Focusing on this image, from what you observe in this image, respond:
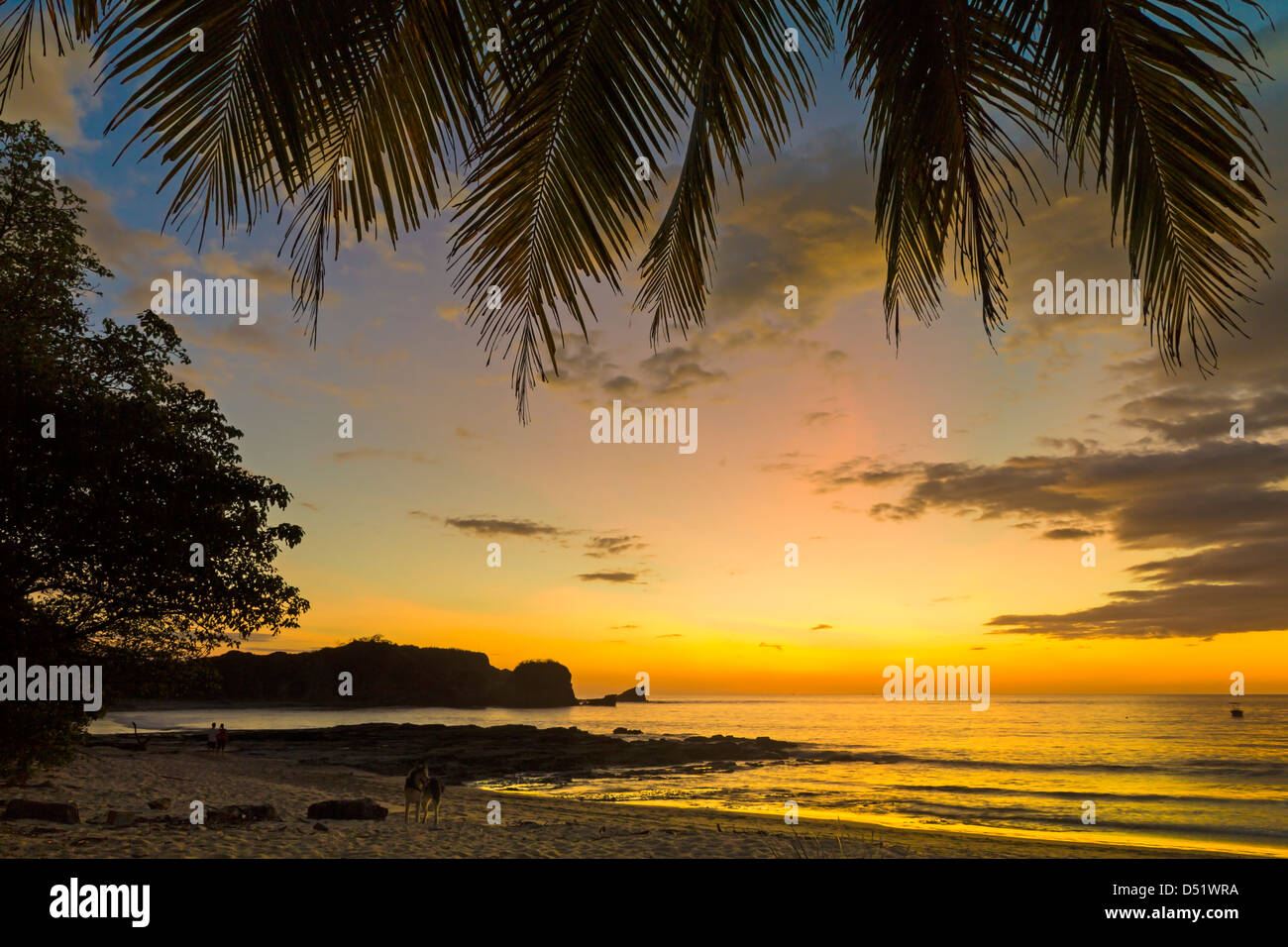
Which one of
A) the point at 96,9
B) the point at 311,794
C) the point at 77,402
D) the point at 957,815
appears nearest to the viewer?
the point at 96,9

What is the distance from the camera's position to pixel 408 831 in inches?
526

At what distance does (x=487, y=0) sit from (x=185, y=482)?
961cm

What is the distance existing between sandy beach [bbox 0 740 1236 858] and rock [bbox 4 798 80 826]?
0.27 m

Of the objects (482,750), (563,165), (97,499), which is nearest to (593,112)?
(563,165)

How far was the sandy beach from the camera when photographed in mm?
10586

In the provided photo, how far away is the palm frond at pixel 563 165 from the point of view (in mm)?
3549

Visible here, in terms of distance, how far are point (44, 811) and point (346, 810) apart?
466 cm

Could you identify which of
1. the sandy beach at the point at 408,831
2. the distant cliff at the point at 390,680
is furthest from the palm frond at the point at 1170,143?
the distant cliff at the point at 390,680

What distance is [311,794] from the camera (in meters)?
19.6

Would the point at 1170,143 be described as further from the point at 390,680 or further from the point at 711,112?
the point at 390,680

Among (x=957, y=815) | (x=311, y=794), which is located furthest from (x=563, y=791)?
(x=957, y=815)

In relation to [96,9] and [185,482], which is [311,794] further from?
[96,9]

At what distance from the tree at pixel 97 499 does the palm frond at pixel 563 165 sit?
918cm

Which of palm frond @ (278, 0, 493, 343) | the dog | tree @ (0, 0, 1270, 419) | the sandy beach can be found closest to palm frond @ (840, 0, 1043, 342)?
tree @ (0, 0, 1270, 419)
